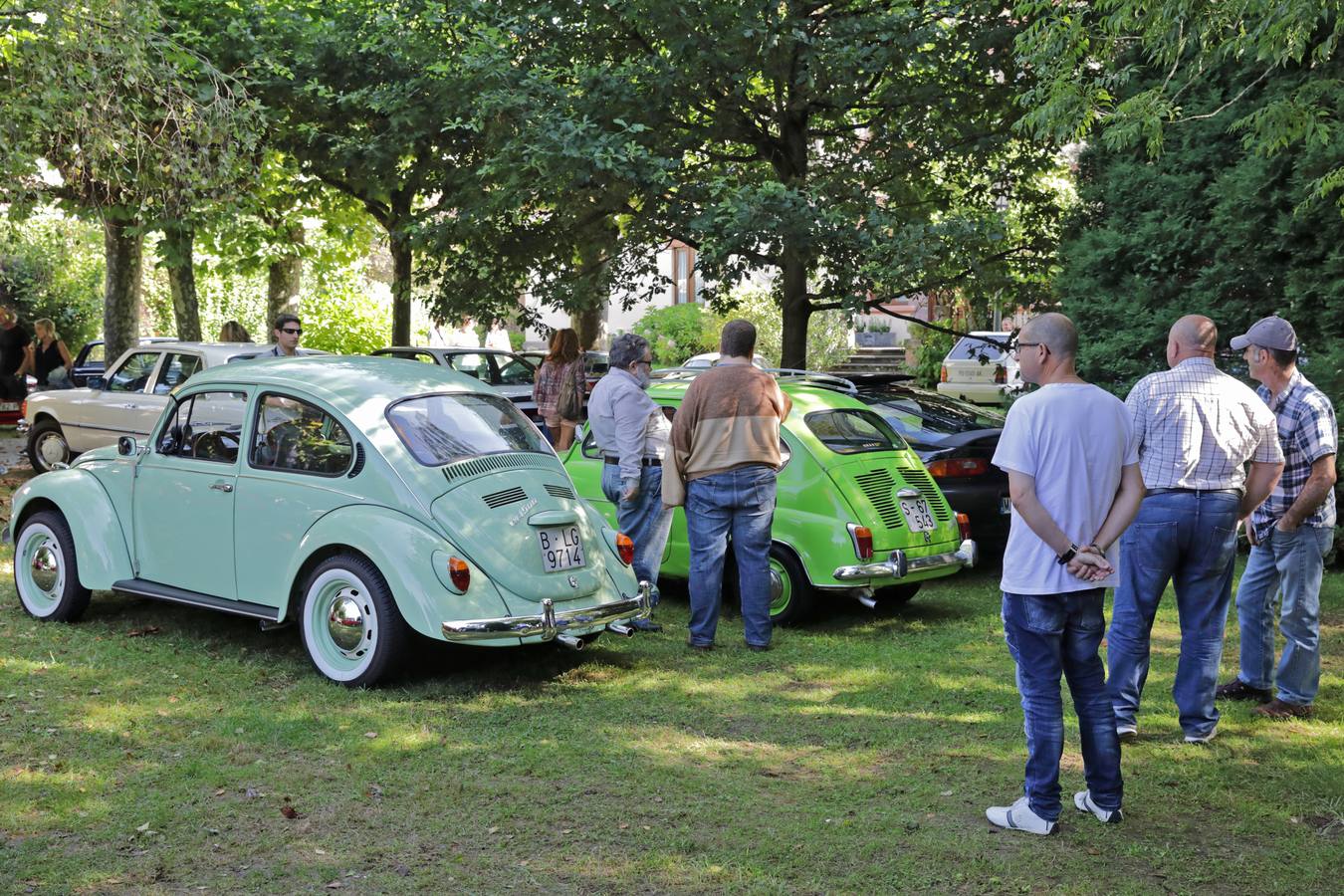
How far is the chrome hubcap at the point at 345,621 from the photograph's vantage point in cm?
686

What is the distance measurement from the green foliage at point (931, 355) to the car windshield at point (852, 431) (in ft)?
76.5

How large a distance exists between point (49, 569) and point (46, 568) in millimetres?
31

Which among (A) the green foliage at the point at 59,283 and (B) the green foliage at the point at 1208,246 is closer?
(B) the green foliage at the point at 1208,246

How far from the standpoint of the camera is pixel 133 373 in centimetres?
1443

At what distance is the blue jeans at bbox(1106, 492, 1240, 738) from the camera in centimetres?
573

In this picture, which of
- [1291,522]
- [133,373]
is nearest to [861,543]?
[1291,522]

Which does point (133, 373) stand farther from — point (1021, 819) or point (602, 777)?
point (1021, 819)

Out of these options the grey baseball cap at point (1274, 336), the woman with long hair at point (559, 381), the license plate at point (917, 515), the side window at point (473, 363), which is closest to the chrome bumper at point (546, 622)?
the license plate at point (917, 515)

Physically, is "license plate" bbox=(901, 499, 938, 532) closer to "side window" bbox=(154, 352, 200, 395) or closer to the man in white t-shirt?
the man in white t-shirt

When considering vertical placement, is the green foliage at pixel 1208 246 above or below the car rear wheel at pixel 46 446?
above

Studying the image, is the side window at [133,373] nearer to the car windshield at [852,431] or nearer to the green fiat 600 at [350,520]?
the green fiat 600 at [350,520]

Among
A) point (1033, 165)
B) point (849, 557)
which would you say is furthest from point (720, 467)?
point (1033, 165)

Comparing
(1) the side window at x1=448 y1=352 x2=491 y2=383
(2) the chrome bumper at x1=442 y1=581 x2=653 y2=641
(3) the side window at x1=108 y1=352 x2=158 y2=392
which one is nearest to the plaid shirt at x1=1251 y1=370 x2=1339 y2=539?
(2) the chrome bumper at x1=442 y1=581 x2=653 y2=641

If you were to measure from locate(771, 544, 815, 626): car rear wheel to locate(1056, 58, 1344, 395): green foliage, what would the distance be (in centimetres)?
491
